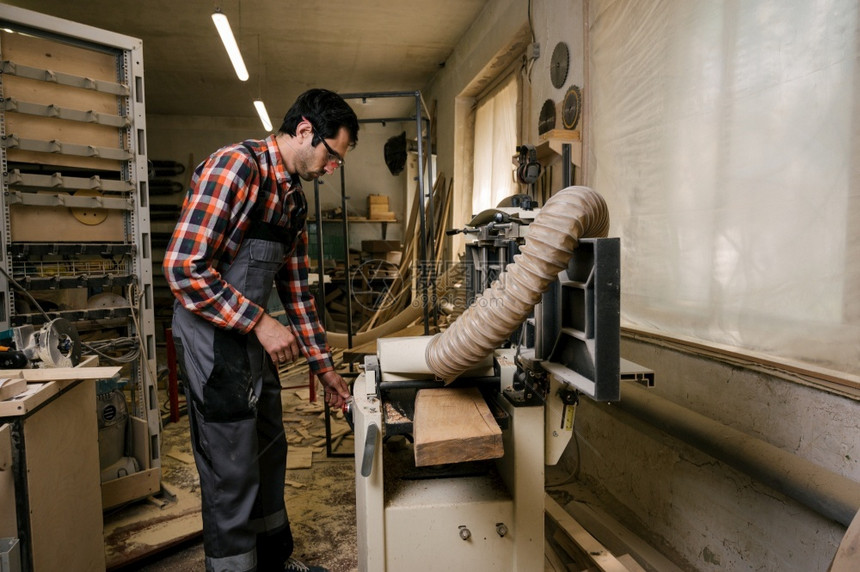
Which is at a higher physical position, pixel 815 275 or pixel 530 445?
pixel 815 275

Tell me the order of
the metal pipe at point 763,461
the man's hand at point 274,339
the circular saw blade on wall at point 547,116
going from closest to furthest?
the metal pipe at point 763,461, the man's hand at point 274,339, the circular saw blade on wall at point 547,116

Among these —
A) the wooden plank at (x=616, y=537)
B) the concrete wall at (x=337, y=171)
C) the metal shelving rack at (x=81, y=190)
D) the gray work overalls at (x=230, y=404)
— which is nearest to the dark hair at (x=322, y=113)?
the gray work overalls at (x=230, y=404)

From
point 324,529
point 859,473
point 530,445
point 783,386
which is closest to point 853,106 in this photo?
point 783,386

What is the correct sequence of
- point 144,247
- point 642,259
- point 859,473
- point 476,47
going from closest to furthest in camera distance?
1. point 859,473
2. point 642,259
3. point 144,247
4. point 476,47

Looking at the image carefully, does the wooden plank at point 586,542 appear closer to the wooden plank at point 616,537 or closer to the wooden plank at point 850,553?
the wooden plank at point 616,537

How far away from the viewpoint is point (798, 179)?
1385 mm

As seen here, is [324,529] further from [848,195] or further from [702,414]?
[848,195]

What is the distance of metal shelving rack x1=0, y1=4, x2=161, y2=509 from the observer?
205 cm

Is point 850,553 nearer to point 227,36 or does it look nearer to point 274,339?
point 274,339

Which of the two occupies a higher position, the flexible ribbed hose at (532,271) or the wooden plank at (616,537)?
the flexible ribbed hose at (532,271)

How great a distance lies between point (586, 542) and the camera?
1.72 metres

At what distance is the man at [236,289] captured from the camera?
134cm

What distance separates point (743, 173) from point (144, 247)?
8.23ft

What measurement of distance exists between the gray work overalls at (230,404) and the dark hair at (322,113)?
1.08 ft
